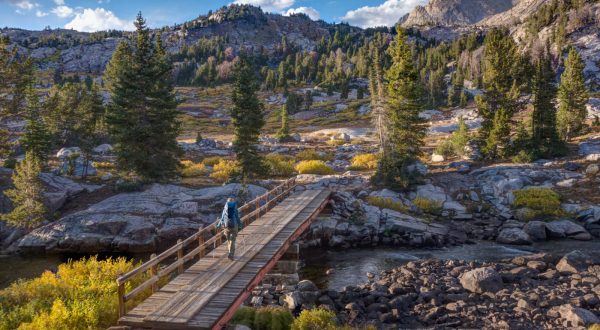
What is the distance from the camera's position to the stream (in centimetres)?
2223

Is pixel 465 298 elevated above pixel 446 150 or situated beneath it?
situated beneath

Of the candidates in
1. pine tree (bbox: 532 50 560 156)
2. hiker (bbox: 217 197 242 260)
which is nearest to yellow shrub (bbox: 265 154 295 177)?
pine tree (bbox: 532 50 560 156)

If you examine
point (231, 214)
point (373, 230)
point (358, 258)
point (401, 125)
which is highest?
point (401, 125)

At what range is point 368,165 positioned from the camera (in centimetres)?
4588

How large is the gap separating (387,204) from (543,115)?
22405 mm

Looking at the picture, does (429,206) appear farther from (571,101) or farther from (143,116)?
(571,101)

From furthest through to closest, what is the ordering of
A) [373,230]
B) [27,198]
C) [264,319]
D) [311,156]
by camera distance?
[311,156] < [373,230] < [27,198] < [264,319]

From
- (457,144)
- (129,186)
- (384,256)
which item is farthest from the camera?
(457,144)

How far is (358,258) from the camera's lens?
2559 centimetres

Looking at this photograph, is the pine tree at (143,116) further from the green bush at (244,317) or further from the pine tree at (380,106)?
the green bush at (244,317)

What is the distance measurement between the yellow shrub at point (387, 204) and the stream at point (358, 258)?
17.6ft

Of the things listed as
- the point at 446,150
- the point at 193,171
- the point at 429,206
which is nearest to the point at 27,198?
the point at 193,171

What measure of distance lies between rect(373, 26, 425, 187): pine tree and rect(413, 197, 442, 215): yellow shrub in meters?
2.34

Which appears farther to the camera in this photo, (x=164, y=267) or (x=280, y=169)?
(x=280, y=169)
